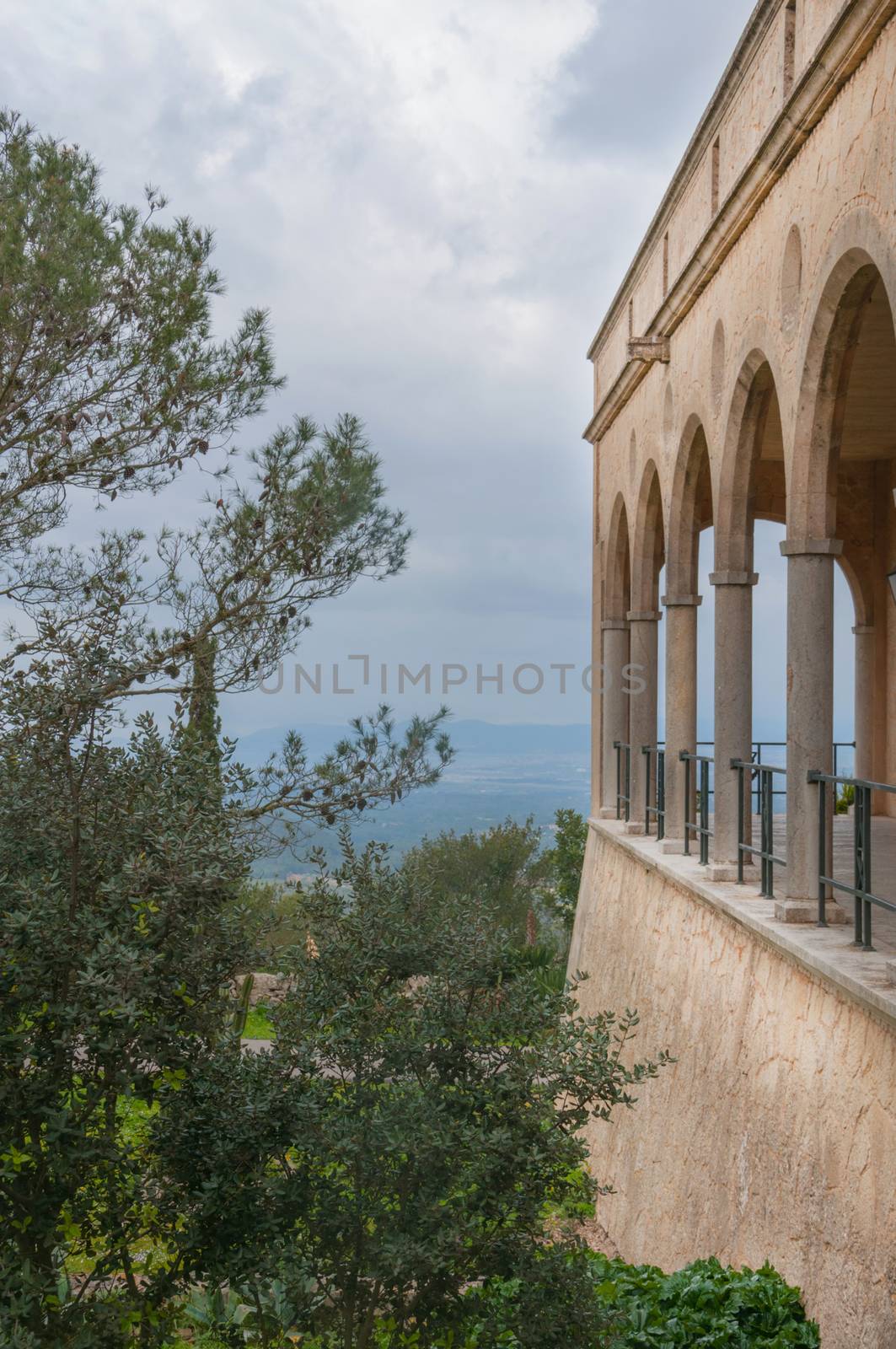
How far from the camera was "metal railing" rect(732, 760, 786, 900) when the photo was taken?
6.95 metres

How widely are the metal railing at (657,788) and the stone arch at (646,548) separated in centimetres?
135

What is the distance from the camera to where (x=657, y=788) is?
1111cm

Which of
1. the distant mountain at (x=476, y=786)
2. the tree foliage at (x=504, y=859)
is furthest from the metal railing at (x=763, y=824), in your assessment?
the tree foliage at (x=504, y=859)

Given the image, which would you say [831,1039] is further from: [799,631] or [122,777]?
[122,777]

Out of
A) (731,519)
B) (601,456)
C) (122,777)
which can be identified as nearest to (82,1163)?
(122,777)

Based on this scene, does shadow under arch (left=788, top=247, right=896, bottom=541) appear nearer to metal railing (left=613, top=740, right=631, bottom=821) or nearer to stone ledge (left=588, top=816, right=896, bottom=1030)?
stone ledge (left=588, top=816, right=896, bottom=1030)

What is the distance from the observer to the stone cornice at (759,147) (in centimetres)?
530

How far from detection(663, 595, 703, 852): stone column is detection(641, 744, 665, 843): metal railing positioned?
0.91 ft

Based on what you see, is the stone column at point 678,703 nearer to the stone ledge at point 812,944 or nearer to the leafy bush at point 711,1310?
the stone ledge at point 812,944

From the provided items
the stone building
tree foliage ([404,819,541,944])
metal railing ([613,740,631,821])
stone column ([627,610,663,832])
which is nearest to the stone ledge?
the stone building

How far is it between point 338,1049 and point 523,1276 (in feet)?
3.19

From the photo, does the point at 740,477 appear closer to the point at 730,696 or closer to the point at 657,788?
the point at 730,696

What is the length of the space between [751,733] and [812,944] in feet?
8.23

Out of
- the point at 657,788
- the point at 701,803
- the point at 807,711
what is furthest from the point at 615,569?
the point at 807,711
